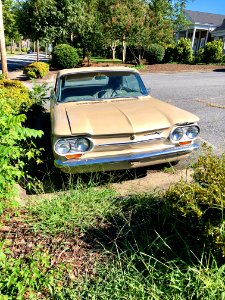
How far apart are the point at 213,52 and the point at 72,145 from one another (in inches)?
1030

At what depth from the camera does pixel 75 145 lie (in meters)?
3.11

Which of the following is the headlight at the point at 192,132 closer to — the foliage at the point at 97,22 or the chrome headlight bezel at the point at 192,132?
the chrome headlight bezel at the point at 192,132

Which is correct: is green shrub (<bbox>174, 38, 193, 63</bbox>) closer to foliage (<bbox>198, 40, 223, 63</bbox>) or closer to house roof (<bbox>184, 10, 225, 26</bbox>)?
foliage (<bbox>198, 40, 223, 63</bbox>)

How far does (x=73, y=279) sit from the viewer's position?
Result: 213cm

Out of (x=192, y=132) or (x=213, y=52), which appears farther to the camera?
(x=213, y=52)

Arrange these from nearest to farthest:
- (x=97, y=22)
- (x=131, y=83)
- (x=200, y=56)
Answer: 1. (x=131, y=83)
2. (x=97, y=22)
3. (x=200, y=56)

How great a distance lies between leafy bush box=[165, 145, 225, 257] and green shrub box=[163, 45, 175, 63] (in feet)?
85.0

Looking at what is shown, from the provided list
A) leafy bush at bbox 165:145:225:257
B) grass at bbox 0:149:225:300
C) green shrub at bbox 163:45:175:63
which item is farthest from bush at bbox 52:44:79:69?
leafy bush at bbox 165:145:225:257

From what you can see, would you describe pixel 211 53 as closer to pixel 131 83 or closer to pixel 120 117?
pixel 131 83

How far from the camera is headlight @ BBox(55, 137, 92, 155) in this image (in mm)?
3070

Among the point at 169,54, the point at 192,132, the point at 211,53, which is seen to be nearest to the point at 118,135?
the point at 192,132

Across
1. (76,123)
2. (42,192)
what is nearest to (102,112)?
(76,123)

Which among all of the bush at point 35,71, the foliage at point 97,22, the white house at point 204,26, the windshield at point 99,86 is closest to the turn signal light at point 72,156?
the windshield at point 99,86

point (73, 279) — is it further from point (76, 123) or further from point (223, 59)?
point (223, 59)
